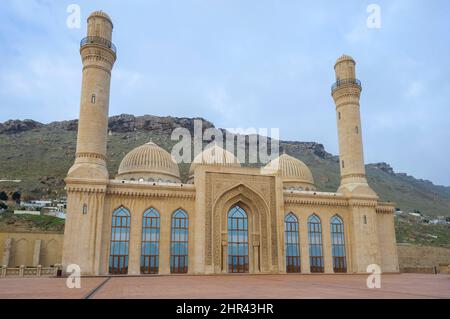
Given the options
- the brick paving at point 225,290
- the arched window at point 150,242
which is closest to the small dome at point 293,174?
the arched window at point 150,242

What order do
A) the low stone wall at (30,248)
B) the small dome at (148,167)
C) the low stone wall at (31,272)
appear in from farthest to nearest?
1. the low stone wall at (30,248)
2. the small dome at (148,167)
3. the low stone wall at (31,272)

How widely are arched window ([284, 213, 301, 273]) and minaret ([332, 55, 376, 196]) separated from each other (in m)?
4.81

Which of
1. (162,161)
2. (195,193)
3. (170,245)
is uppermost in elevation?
(162,161)

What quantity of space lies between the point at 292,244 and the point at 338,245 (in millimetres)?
3537

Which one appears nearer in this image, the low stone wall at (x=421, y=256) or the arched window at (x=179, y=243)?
the arched window at (x=179, y=243)

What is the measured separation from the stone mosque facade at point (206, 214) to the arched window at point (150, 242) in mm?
59

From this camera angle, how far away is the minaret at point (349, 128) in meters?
29.0

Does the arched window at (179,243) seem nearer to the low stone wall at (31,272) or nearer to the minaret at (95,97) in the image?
the minaret at (95,97)

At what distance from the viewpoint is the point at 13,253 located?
99.9 ft

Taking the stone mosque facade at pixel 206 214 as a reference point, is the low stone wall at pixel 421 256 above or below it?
below

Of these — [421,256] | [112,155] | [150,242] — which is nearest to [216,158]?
[150,242]
